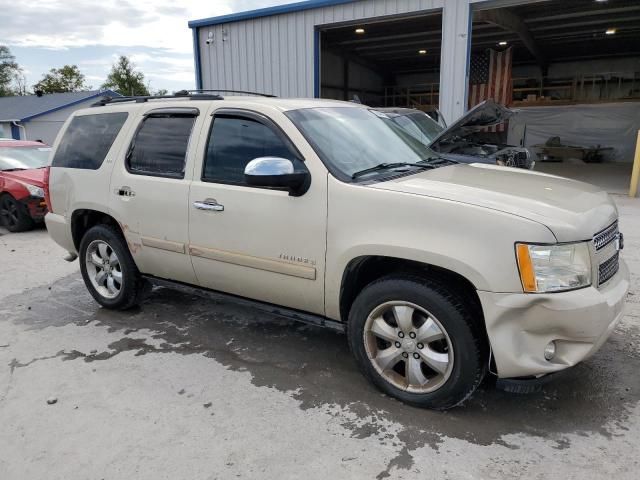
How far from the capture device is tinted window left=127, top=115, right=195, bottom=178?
3850 mm

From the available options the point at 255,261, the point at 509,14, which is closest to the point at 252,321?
the point at 255,261

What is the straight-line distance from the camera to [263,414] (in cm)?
295

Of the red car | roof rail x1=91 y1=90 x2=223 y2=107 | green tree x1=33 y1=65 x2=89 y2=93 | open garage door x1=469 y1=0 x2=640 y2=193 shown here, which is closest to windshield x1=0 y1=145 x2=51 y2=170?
the red car

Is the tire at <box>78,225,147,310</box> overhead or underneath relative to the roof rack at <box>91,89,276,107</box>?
underneath

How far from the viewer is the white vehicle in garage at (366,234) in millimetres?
2547

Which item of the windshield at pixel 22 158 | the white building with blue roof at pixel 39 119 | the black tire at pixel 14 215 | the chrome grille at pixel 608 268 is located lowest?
the black tire at pixel 14 215

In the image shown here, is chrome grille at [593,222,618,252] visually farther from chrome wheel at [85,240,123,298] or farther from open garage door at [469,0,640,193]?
open garage door at [469,0,640,193]

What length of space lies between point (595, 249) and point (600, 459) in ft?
3.53

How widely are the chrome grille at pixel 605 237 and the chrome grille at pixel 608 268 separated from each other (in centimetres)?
10

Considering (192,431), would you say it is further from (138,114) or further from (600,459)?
(138,114)

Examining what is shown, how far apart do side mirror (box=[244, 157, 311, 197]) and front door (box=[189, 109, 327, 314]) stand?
84mm

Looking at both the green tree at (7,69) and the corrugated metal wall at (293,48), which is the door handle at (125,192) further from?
the green tree at (7,69)

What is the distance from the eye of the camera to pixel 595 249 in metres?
2.65

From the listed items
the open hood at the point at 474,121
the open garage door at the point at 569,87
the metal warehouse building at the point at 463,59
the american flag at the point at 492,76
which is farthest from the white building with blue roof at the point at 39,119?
Answer: the open hood at the point at 474,121
